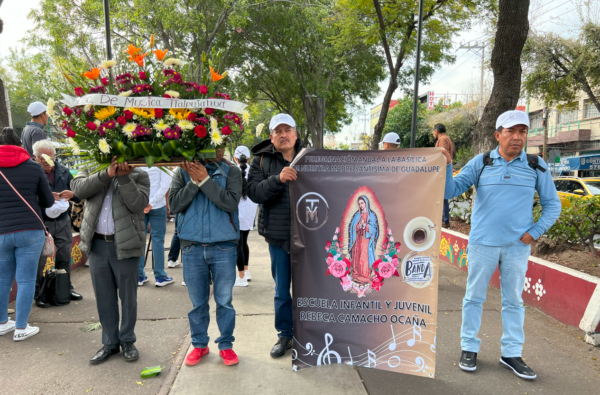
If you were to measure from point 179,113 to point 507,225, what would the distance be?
270cm

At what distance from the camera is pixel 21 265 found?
3.81 m

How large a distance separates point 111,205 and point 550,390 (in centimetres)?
378

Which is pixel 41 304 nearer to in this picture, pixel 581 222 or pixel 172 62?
pixel 172 62

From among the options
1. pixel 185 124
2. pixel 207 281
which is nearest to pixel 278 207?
pixel 207 281

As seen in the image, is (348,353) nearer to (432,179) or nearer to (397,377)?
(397,377)

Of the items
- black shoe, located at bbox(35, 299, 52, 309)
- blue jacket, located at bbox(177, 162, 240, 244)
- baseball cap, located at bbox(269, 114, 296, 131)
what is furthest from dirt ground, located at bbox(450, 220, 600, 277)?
black shoe, located at bbox(35, 299, 52, 309)

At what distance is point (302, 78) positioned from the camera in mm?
18156

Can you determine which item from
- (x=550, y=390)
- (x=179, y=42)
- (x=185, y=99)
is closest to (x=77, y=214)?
(x=185, y=99)

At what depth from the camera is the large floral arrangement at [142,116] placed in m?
2.79

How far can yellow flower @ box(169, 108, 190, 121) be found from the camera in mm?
2836

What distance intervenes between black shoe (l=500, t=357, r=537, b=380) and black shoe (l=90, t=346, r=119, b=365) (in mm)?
3346

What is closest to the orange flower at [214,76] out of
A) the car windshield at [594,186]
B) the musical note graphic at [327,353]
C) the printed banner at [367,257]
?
the printed banner at [367,257]

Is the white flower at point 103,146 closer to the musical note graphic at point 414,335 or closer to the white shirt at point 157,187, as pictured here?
the musical note graphic at point 414,335

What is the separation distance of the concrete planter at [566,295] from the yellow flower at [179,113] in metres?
4.06
